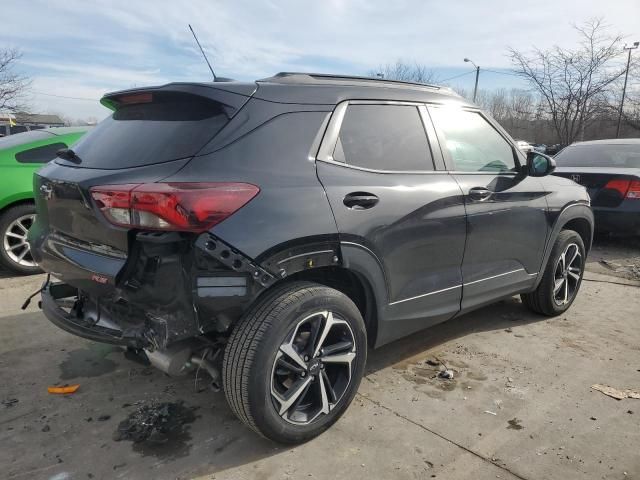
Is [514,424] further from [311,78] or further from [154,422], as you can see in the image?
[311,78]

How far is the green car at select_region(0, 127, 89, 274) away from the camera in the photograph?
17.4 feet

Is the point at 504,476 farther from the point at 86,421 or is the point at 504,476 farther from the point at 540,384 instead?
the point at 86,421

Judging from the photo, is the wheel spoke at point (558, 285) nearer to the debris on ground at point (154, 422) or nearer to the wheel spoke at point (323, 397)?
the wheel spoke at point (323, 397)

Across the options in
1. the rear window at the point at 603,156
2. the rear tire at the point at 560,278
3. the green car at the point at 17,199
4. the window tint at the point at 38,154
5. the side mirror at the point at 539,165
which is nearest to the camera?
the side mirror at the point at 539,165

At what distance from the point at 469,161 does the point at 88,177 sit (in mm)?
2436

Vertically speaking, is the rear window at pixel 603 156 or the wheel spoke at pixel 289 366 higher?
the rear window at pixel 603 156

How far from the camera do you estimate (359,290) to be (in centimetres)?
289

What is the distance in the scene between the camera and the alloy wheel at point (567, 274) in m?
4.48

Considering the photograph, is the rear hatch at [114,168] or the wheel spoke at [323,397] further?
the wheel spoke at [323,397]

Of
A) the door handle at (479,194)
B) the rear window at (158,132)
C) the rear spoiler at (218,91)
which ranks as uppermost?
the rear spoiler at (218,91)

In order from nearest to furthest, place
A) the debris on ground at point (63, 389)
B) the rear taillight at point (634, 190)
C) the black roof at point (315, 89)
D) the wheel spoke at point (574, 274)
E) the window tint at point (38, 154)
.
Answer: the black roof at point (315, 89)
the debris on ground at point (63, 389)
the wheel spoke at point (574, 274)
the window tint at point (38, 154)
the rear taillight at point (634, 190)

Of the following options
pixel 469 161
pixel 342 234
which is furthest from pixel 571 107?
pixel 342 234

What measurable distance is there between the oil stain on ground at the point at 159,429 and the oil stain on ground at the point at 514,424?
1.75 metres

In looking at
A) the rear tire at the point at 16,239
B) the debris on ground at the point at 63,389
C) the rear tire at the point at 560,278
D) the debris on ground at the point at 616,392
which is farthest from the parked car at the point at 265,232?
the rear tire at the point at 16,239
